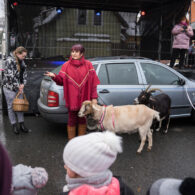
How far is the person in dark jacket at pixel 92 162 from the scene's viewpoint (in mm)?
1668

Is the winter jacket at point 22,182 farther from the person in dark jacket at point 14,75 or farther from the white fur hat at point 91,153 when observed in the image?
the person in dark jacket at point 14,75

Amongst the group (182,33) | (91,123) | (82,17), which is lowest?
(91,123)

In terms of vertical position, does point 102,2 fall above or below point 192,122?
above

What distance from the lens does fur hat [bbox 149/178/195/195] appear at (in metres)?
1.38

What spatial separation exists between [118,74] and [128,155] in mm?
1913

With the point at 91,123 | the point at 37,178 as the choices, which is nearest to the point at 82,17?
the point at 91,123

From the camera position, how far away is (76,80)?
4602mm

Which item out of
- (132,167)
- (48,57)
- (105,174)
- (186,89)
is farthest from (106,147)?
(48,57)

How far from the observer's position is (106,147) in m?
1.69

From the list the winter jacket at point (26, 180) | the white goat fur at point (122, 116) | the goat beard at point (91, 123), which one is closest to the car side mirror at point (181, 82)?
the white goat fur at point (122, 116)

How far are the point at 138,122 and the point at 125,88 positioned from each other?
3.97ft

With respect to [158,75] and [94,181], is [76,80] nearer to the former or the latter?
[158,75]

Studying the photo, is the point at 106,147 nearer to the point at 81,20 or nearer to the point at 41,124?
the point at 41,124

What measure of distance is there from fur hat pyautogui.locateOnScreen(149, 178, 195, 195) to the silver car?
390 centimetres
